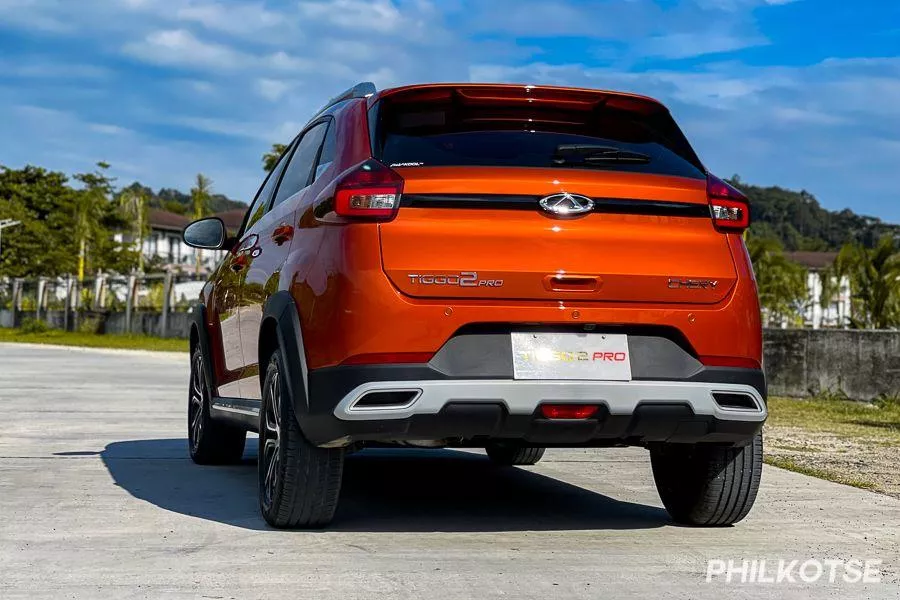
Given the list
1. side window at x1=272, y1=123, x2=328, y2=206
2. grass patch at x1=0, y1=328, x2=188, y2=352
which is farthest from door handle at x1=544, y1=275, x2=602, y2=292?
grass patch at x1=0, y1=328, x2=188, y2=352

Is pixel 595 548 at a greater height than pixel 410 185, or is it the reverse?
pixel 410 185

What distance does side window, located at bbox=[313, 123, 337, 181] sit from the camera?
18.9 ft

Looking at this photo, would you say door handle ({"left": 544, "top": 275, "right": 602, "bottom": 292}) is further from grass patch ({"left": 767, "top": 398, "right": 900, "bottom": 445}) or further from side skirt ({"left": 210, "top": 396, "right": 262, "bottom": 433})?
grass patch ({"left": 767, "top": 398, "right": 900, "bottom": 445})

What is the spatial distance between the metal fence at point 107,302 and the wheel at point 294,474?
107ft

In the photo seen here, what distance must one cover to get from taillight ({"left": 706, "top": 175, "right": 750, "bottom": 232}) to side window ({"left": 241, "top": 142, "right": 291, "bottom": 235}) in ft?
8.40

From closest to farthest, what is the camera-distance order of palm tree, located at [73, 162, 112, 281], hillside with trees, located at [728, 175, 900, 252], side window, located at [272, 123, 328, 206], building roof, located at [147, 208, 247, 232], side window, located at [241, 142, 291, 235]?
side window, located at [272, 123, 328, 206] → side window, located at [241, 142, 291, 235] → palm tree, located at [73, 162, 112, 281] → building roof, located at [147, 208, 247, 232] → hillside with trees, located at [728, 175, 900, 252]

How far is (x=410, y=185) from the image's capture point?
5074 mm

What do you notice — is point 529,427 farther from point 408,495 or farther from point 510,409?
point 408,495

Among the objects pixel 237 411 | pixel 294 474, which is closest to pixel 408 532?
pixel 294 474

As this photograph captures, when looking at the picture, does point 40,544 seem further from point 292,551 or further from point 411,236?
point 411,236

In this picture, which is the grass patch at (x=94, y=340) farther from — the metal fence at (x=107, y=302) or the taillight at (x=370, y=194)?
the taillight at (x=370, y=194)

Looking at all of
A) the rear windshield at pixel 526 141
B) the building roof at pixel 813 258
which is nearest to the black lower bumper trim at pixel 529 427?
the rear windshield at pixel 526 141

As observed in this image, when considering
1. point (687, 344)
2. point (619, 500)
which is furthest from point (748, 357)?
point (619, 500)

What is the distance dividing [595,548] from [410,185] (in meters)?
1.63
